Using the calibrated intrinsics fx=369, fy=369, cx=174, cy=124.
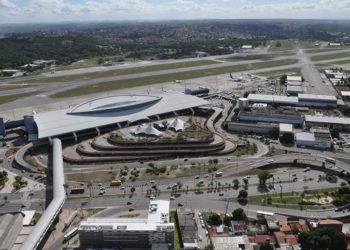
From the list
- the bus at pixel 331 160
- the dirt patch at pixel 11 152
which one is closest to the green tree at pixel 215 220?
the bus at pixel 331 160

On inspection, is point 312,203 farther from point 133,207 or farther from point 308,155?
point 133,207

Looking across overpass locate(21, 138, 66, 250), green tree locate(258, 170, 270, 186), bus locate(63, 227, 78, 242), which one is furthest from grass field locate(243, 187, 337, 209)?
overpass locate(21, 138, 66, 250)

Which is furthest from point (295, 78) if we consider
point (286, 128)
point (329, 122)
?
point (286, 128)

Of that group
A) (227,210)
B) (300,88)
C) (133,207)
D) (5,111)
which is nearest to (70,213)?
(133,207)

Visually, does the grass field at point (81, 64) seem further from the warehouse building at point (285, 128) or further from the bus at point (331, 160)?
the bus at point (331, 160)

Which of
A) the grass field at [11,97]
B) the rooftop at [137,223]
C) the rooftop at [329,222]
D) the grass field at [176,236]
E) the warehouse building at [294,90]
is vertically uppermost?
the warehouse building at [294,90]
